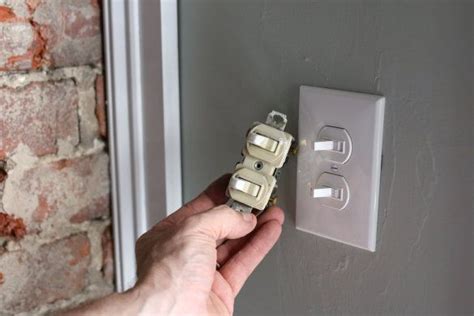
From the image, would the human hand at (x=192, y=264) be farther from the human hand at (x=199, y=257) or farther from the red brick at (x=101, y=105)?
the red brick at (x=101, y=105)

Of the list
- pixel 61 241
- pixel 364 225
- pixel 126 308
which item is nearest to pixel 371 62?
pixel 364 225

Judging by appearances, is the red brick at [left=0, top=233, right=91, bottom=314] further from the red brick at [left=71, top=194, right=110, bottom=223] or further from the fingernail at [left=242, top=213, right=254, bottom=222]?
the fingernail at [left=242, top=213, right=254, bottom=222]

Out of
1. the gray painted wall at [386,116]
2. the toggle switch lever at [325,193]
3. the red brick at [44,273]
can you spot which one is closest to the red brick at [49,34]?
the gray painted wall at [386,116]

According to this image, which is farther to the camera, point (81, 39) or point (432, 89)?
point (81, 39)

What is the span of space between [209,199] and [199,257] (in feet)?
0.38

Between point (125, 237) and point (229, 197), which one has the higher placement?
point (229, 197)

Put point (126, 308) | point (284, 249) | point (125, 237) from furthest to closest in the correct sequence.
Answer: point (125, 237), point (284, 249), point (126, 308)

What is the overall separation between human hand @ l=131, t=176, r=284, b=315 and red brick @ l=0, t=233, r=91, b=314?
0.20 m

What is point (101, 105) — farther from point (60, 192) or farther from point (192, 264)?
point (192, 264)

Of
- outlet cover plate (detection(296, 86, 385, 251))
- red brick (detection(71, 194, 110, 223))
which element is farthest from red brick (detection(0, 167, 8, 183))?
outlet cover plate (detection(296, 86, 385, 251))

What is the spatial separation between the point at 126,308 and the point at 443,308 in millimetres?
289

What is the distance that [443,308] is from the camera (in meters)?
0.68

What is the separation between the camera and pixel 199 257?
26.7 inches

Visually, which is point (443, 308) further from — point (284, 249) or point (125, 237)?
point (125, 237)
